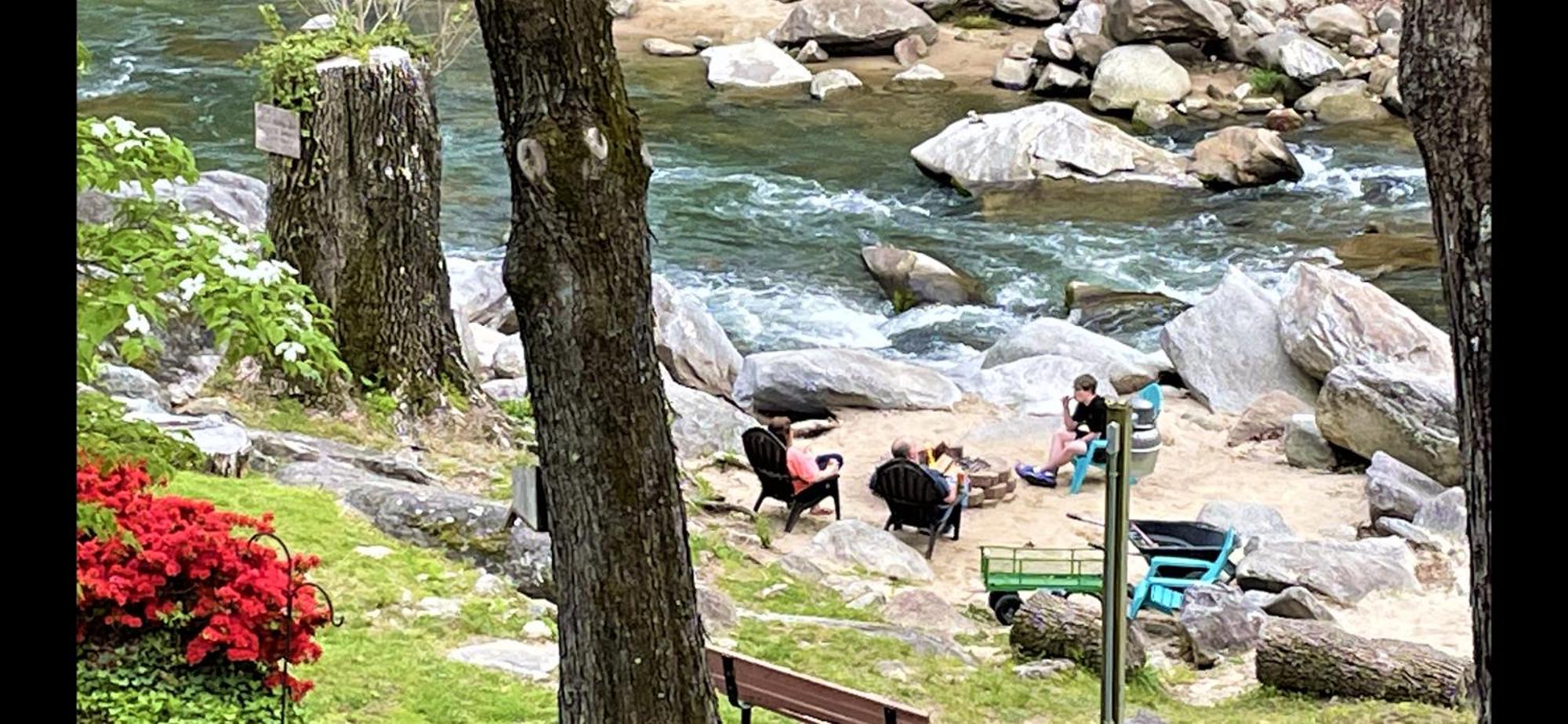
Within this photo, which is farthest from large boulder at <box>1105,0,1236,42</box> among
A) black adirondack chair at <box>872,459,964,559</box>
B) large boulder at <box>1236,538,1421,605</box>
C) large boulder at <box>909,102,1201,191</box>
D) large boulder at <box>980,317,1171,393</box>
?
large boulder at <box>1236,538,1421,605</box>

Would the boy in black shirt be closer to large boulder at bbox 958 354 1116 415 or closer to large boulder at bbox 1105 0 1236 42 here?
large boulder at bbox 958 354 1116 415

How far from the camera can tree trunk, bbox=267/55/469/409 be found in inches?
363

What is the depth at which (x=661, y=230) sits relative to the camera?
18.0m

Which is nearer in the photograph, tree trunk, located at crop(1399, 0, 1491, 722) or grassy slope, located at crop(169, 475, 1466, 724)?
tree trunk, located at crop(1399, 0, 1491, 722)

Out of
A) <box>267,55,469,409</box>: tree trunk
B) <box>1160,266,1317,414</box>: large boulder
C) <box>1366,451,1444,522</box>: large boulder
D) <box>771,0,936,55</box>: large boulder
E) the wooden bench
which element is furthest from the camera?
<box>771,0,936,55</box>: large boulder

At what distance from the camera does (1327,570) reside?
931cm

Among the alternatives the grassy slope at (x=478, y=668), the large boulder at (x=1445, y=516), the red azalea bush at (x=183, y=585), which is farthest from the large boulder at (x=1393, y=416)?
the red azalea bush at (x=183, y=585)

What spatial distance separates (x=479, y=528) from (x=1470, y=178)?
17.1 feet

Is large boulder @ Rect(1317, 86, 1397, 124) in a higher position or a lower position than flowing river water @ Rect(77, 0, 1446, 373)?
higher

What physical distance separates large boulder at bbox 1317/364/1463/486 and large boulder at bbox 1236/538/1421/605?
2.09 metres

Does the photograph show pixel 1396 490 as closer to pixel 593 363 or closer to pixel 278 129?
pixel 278 129

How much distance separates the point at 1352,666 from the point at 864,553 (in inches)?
117
